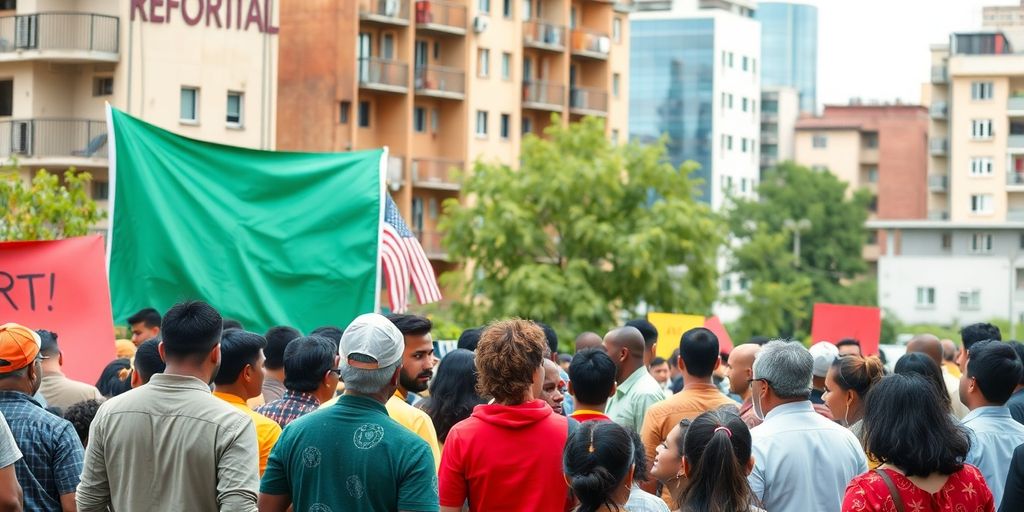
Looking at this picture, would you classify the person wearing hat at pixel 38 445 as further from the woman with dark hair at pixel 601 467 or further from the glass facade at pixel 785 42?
the glass facade at pixel 785 42

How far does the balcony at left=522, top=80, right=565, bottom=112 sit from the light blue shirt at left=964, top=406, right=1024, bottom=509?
5894cm

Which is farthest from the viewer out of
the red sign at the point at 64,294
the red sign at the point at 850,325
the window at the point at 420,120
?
the window at the point at 420,120

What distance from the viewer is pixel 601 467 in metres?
6.50

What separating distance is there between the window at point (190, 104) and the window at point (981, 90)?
59.8 meters

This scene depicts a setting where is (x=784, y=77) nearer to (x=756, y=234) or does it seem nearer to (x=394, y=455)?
(x=756, y=234)

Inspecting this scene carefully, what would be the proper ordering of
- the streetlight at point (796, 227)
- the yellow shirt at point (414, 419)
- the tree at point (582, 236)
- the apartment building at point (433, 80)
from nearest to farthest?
the yellow shirt at point (414, 419), the tree at point (582, 236), the apartment building at point (433, 80), the streetlight at point (796, 227)

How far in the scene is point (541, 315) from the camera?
165 feet

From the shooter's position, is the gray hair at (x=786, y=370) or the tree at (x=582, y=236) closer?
the gray hair at (x=786, y=370)

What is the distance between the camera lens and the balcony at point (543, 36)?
220 ft

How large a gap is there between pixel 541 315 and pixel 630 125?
230ft

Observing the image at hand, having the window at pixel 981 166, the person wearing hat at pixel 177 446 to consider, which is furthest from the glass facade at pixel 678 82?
the person wearing hat at pixel 177 446

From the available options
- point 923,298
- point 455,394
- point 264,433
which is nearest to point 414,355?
point 455,394

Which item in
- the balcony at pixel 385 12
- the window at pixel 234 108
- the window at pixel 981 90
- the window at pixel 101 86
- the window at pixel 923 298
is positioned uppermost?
the window at pixel 981 90

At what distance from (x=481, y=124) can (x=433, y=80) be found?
3906 mm
